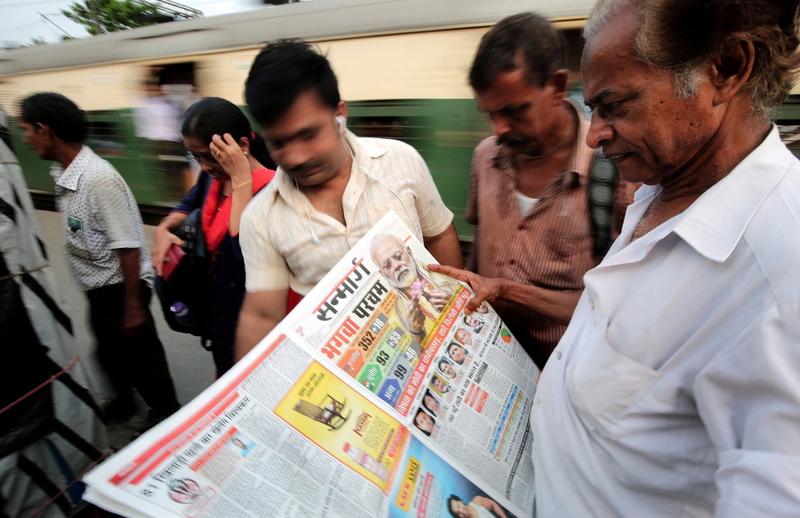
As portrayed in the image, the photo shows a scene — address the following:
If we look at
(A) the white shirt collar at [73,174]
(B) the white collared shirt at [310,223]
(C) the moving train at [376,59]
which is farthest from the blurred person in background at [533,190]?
(A) the white shirt collar at [73,174]

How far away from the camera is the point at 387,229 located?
3.77ft

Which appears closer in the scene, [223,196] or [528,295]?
[528,295]

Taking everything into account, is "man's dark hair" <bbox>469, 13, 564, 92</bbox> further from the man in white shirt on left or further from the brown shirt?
the man in white shirt on left

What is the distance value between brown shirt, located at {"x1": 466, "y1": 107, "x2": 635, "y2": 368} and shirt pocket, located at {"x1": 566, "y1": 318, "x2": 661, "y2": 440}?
1.65 feet

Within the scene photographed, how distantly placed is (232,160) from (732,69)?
154 cm

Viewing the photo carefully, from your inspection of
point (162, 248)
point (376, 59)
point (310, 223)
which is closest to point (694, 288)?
point (310, 223)

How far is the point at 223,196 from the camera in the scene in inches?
73.5

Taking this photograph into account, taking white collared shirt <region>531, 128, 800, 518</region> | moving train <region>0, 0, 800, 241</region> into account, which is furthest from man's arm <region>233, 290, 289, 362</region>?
moving train <region>0, 0, 800, 241</region>

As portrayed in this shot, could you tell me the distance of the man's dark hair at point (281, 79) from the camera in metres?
1.21

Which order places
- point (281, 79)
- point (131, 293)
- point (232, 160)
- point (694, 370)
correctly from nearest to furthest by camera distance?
point (694, 370), point (281, 79), point (232, 160), point (131, 293)

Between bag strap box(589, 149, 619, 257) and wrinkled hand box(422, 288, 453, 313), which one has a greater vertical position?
bag strap box(589, 149, 619, 257)

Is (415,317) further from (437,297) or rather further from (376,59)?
(376,59)

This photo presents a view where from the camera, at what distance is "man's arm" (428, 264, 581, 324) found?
1253 mm

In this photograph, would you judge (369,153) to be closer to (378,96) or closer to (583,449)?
(583,449)
